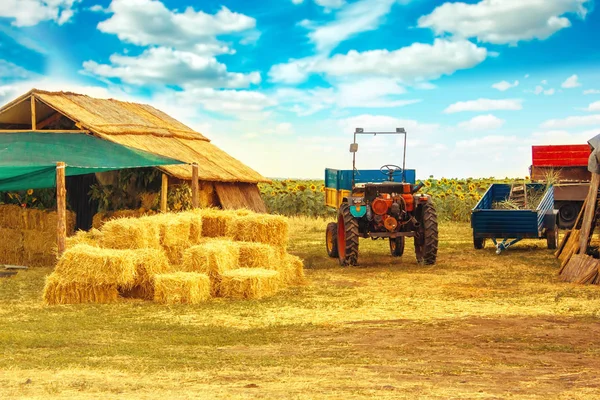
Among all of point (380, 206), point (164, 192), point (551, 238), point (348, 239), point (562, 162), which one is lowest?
point (551, 238)

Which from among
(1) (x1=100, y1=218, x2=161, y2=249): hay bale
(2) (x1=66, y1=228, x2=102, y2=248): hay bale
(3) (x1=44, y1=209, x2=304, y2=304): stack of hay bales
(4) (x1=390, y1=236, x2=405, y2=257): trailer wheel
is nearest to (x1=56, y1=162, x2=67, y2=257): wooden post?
(2) (x1=66, y1=228, x2=102, y2=248): hay bale

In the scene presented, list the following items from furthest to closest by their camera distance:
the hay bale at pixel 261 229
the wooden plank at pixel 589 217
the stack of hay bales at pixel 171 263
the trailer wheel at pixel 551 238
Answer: the trailer wheel at pixel 551 238, the wooden plank at pixel 589 217, the hay bale at pixel 261 229, the stack of hay bales at pixel 171 263

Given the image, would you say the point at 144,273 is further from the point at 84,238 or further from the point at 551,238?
the point at 551,238

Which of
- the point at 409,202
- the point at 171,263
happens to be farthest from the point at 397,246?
the point at 171,263

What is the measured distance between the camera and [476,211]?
18.6 metres

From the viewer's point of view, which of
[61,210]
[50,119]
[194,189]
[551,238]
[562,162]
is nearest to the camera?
[61,210]

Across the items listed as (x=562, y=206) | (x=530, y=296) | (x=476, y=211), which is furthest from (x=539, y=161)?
(x=530, y=296)

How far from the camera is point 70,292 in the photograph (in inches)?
460

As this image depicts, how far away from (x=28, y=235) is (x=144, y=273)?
298 inches

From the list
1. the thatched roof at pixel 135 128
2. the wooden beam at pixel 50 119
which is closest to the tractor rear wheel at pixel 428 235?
the thatched roof at pixel 135 128

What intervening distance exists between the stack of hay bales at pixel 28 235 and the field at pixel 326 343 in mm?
4033

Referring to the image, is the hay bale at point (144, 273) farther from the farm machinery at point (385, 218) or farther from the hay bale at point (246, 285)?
the farm machinery at point (385, 218)

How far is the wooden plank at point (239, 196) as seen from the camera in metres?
21.6

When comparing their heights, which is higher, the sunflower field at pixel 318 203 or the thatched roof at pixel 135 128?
the thatched roof at pixel 135 128
